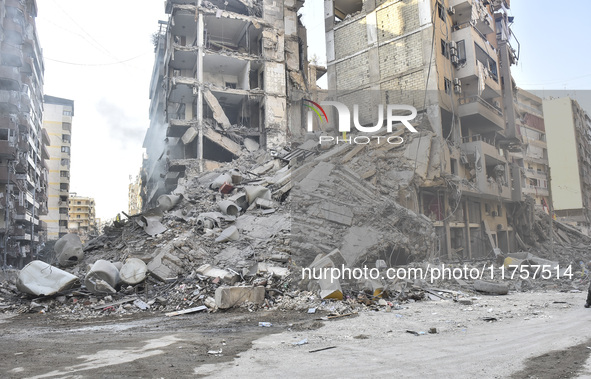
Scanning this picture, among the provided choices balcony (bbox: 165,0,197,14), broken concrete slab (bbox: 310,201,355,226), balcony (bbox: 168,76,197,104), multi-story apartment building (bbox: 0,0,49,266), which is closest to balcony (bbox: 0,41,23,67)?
multi-story apartment building (bbox: 0,0,49,266)

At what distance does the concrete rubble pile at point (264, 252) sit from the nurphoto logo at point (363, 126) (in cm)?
68

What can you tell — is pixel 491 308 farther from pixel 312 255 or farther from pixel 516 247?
pixel 516 247

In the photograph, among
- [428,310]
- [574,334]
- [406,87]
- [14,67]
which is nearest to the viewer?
[574,334]

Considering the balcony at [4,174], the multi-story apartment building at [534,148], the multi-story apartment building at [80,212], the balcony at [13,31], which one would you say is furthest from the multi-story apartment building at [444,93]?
the multi-story apartment building at [80,212]

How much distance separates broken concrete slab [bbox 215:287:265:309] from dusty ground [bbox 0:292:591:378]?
0.29 m

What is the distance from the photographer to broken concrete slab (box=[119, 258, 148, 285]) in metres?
10.1

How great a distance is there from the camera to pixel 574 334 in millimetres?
5637

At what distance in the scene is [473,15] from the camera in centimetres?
2578

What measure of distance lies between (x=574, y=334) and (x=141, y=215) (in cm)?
1205

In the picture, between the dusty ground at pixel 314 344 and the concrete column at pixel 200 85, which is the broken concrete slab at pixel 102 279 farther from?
the concrete column at pixel 200 85

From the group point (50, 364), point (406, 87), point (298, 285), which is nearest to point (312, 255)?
point (298, 285)

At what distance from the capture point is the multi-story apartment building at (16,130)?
30.3 m

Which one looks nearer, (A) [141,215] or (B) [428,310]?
(B) [428,310]

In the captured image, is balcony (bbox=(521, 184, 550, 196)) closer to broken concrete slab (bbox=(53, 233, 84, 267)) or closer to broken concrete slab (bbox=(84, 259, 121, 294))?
broken concrete slab (bbox=(53, 233, 84, 267))
